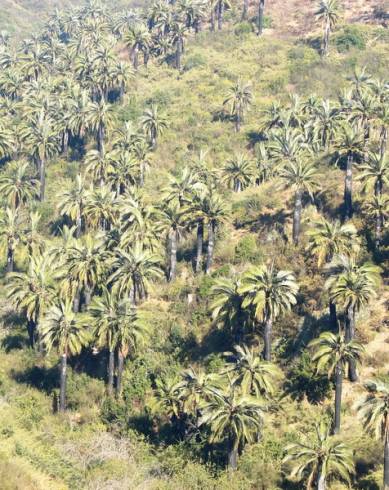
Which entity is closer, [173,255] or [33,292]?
[33,292]

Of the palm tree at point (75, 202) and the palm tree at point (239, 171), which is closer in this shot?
the palm tree at point (75, 202)

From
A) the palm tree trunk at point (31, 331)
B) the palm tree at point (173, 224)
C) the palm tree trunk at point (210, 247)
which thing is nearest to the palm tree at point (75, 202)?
the palm tree at point (173, 224)

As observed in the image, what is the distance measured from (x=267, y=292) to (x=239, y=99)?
55585 mm

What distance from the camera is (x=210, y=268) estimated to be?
6600 centimetres

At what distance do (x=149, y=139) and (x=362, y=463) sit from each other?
65.8 m

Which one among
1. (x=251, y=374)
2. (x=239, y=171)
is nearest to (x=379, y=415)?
(x=251, y=374)

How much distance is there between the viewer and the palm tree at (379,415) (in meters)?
37.6

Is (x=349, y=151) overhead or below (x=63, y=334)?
overhead

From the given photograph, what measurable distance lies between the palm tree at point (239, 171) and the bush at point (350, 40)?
49.6 m

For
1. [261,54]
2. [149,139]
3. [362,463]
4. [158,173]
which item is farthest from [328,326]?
[261,54]

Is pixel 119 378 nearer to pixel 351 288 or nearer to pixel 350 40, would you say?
pixel 351 288

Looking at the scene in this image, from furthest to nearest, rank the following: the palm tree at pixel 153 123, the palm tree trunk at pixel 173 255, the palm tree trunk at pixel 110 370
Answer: the palm tree at pixel 153 123 → the palm tree trunk at pixel 173 255 → the palm tree trunk at pixel 110 370

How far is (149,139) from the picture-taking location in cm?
9500

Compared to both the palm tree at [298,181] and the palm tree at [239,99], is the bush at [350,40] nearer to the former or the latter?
the palm tree at [239,99]
